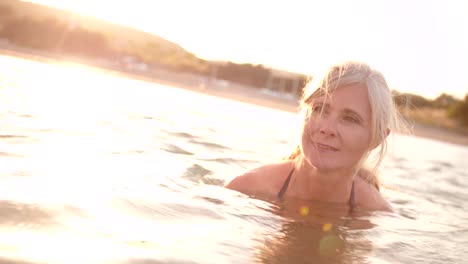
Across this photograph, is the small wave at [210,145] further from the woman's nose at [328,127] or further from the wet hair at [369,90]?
the woman's nose at [328,127]

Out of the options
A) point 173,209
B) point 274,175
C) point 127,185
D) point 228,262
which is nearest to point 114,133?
point 274,175

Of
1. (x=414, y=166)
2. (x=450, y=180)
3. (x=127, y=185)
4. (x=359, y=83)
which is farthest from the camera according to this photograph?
(x=414, y=166)

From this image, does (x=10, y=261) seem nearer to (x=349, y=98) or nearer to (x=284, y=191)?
(x=349, y=98)

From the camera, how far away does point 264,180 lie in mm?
3756

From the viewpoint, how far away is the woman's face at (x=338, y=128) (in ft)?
9.75

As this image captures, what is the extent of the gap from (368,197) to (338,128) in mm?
1190

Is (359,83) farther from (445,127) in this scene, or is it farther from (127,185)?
(445,127)

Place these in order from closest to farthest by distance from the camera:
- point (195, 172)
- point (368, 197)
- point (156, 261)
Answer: point (156, 261) < point (368, 197) < point (195, 172)

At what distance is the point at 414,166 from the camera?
972 centimetres

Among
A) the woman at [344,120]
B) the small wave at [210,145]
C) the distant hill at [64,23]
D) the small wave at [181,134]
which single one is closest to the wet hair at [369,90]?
the woman at [344,120]

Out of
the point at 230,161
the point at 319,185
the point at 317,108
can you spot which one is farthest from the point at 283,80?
the point at 317,108

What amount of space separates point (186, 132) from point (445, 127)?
3335 cm

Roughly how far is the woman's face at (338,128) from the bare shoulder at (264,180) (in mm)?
657

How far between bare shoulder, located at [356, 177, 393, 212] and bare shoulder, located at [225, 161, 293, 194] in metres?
0.61
